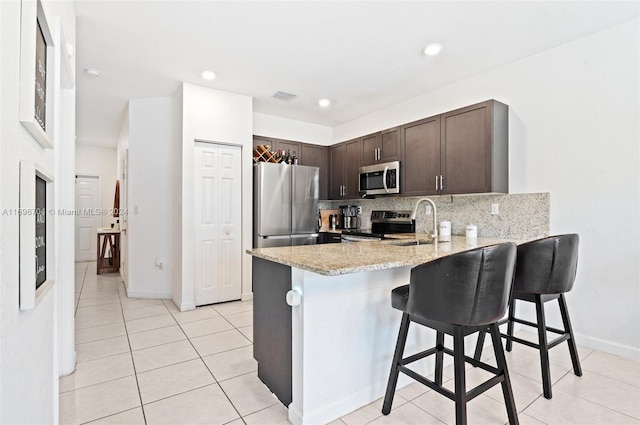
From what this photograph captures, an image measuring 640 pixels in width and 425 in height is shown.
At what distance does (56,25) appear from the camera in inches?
60.3

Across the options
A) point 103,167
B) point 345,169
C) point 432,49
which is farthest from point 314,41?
point 103,167

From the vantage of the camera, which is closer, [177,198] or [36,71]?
[36,71]

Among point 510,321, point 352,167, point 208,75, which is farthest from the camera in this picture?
point 352,167

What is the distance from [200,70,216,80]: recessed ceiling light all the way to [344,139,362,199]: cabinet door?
81.0 inches

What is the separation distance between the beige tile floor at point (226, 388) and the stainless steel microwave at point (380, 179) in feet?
6.77

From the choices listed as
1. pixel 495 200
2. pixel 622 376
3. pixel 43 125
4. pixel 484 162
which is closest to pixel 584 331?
pixel 622 376

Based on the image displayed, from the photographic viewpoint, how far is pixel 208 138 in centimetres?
380

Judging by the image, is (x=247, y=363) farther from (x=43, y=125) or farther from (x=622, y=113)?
(x=622, y=113)

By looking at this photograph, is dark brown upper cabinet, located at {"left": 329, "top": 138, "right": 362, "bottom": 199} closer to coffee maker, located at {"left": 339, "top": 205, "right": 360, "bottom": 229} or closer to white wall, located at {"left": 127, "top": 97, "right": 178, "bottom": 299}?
coffee maker, located at {"left": 339, "top": 205, "right": 360, "bottom": 229}

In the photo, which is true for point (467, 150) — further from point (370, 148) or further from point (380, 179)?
point (370, 148)

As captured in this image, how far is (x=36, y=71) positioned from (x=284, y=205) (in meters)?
3.23

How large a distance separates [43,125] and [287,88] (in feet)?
9.67

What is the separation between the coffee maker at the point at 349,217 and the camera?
503 centimetres

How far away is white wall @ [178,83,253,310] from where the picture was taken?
369 centimetres
